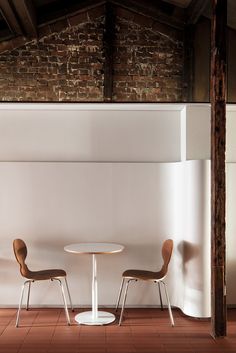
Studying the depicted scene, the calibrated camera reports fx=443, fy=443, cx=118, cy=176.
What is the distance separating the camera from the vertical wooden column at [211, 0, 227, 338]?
4559 mm

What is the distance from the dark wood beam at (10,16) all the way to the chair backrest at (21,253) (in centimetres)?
305

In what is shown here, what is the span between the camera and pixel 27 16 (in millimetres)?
6348

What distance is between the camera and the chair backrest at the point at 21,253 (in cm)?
509

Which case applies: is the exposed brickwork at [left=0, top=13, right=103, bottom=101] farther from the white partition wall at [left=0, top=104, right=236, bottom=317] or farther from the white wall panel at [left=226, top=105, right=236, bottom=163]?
the white wall panel at [left=226, top=105, right=236, bottom=163]

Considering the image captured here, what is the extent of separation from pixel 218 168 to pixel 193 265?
1.36 m

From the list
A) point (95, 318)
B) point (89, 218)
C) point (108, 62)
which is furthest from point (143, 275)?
point (108, 62)

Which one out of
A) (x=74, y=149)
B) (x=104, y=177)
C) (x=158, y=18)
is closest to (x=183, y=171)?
(x=104, y=177)

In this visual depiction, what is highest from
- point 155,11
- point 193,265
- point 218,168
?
point 155,11

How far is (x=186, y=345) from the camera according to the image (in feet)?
14.3

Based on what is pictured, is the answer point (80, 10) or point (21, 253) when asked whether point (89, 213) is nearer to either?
point (21, 253)

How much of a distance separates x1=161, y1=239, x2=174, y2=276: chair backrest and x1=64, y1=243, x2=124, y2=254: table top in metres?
0.53

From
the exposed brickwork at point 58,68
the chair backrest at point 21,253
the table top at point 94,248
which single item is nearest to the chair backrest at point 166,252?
the table top at point 94,248

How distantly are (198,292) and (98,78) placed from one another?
12.4 feet

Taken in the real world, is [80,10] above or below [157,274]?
above
